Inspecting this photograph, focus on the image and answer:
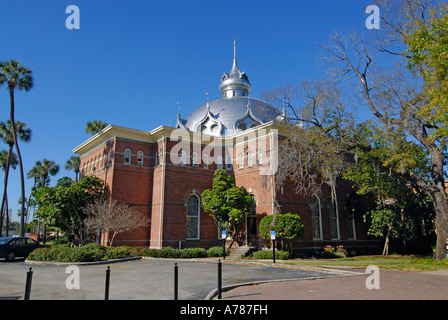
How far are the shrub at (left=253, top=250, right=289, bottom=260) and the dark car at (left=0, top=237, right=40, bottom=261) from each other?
1454cm

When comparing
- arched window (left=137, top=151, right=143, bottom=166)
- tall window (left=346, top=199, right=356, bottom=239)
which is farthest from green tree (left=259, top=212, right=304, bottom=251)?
arched window (left=137, top=151, right=143, bottom=166)

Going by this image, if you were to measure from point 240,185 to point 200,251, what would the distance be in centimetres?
711

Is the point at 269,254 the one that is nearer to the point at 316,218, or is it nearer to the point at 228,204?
the point at 228,204

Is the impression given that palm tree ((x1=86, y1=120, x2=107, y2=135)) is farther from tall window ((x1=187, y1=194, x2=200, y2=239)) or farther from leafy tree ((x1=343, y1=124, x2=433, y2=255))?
leafy tree ((x1=343, y1=124, x2=433, y2=255))

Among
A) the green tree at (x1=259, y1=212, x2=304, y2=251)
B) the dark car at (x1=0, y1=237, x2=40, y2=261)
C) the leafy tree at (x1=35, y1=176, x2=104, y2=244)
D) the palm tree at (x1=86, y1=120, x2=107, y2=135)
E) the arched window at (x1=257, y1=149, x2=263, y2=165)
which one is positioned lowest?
the dark car at (x1=0, y1=237, x2=40, y2=261)

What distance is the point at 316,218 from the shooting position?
2684cm

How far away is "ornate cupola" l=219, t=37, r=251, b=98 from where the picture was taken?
41.2 meters

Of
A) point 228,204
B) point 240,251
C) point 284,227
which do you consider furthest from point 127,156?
point 284,227

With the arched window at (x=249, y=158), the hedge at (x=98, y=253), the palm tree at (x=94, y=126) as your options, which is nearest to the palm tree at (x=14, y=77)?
the palm tree at (x=94, y=126)

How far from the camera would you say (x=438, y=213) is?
61.9 feet

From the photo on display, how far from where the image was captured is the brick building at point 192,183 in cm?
2530

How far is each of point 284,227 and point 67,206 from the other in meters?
14.9
